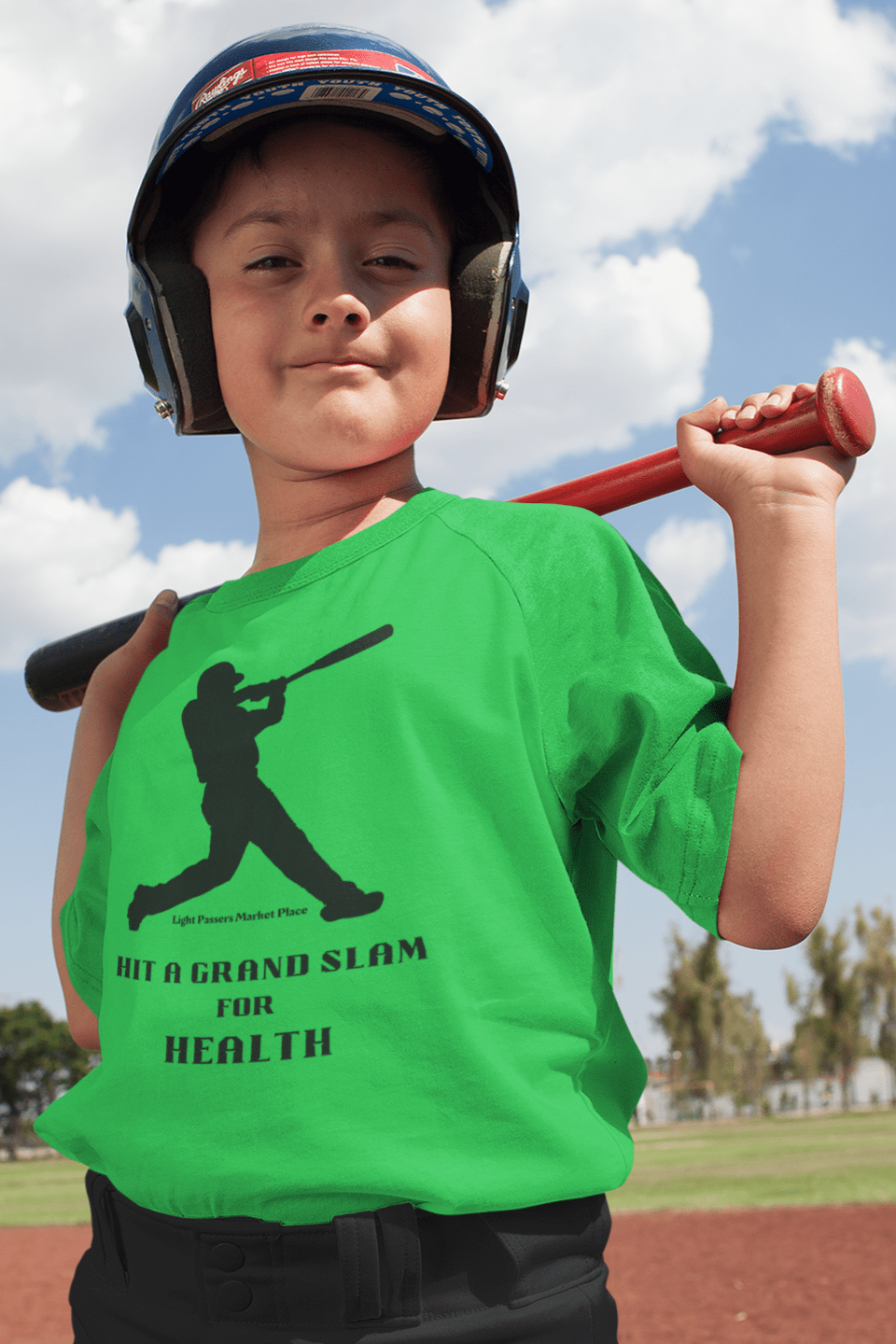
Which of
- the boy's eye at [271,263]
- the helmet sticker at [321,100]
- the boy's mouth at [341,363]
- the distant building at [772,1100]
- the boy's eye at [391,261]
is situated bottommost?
the distant building at [772,1100]

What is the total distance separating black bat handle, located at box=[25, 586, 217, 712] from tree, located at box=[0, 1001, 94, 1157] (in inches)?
1810

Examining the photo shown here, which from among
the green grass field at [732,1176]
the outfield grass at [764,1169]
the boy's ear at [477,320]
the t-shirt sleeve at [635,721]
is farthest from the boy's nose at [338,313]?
the green grass field at [732,1176]

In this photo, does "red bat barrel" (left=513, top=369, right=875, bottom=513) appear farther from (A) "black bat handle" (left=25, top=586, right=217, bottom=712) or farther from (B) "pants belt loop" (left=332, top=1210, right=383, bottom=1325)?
(A) "black bat handle" (left=25, top=586, right=217, bottom=712)

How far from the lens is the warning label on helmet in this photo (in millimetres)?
1479

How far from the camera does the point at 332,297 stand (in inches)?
56.9

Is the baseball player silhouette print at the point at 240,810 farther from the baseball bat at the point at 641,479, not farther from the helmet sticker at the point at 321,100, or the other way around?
the helmet sticker at the point at 321,100

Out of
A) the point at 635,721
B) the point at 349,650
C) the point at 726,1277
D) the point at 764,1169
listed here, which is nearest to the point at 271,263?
the point at 349,650

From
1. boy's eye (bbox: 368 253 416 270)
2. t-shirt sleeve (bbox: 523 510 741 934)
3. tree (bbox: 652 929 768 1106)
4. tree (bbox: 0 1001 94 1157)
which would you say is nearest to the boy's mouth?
boy's eye (bbox: 368 253 416 270)

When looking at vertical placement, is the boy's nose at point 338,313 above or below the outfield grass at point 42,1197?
above

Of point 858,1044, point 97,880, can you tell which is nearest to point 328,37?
point 97,880

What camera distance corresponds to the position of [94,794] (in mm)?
1706

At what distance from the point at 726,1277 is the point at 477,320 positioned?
36.5 ft

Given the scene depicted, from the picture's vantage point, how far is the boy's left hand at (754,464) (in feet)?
4.14

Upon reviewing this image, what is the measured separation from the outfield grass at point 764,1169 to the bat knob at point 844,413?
12137mm
